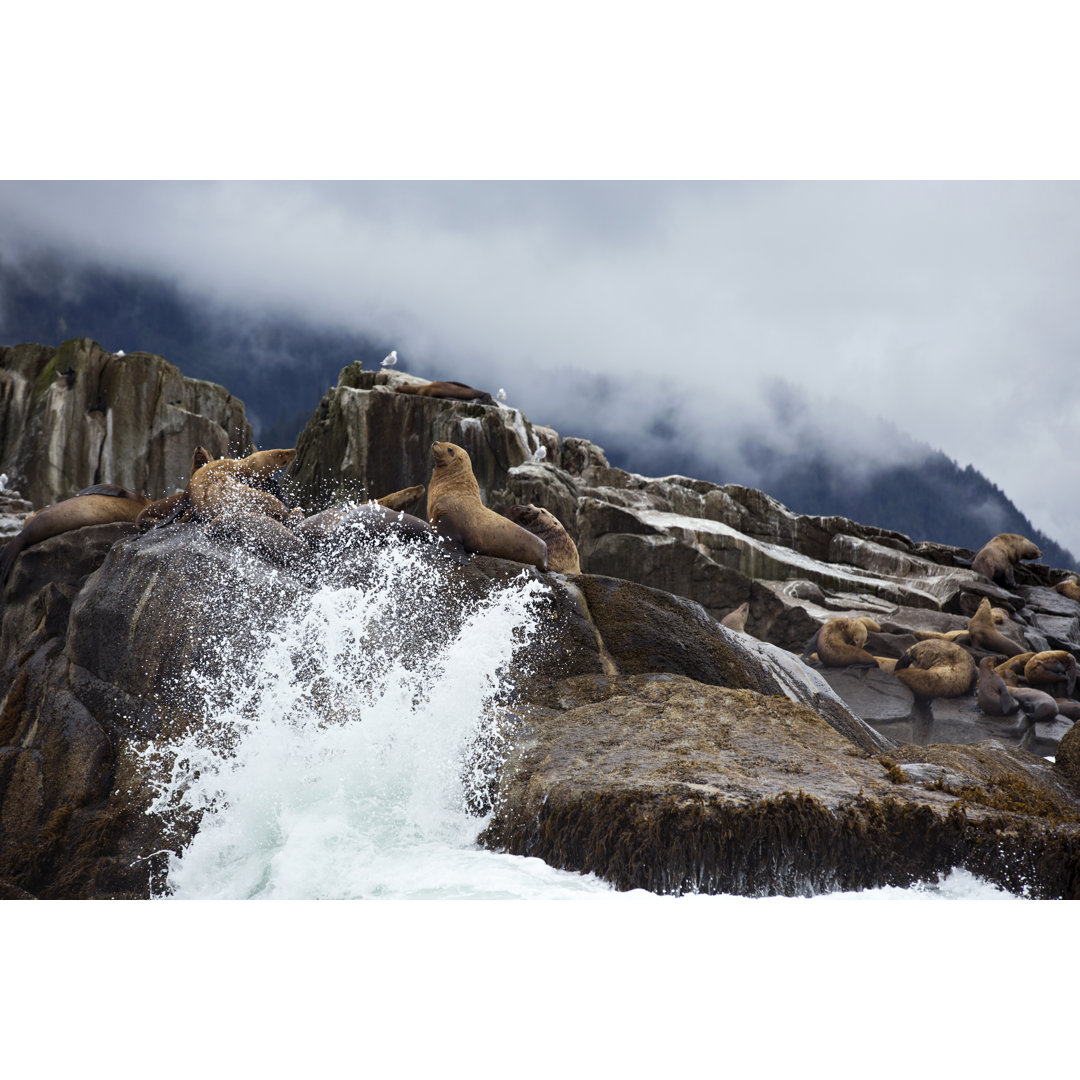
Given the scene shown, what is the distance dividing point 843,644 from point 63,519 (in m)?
6.52

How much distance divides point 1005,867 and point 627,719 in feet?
4.45

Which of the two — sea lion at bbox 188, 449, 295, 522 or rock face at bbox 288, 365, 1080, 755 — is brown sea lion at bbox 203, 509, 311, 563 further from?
rock face at bbox 288, 365, 1080, 755

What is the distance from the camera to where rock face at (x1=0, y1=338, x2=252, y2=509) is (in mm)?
11047

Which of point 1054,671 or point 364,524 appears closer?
point 364,524

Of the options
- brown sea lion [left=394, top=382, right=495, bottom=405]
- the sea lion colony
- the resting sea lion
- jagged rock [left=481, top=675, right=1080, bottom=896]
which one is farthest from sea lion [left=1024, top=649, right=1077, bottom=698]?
brown sea lion [left=394, top=382, right=495, bottom=405]

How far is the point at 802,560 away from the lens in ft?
36.4

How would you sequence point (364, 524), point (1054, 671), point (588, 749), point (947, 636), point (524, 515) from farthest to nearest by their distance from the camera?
point (947, 636) < point (1054, 671) < point (524, 515) < point (364, 524) < point (588, 749)

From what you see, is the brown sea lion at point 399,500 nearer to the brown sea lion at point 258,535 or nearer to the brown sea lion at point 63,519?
the brown sea lion at point 258,535

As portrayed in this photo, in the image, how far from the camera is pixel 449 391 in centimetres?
1009

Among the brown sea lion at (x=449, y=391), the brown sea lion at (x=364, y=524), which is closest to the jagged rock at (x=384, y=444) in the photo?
the brown sea lion at (x=449, y=391)

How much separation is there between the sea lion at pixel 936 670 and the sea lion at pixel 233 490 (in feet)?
18.5

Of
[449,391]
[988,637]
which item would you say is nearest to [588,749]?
[988,637]

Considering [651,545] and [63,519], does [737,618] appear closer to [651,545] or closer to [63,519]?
[651,545]

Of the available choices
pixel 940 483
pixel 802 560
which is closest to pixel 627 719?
pixel 940 483
